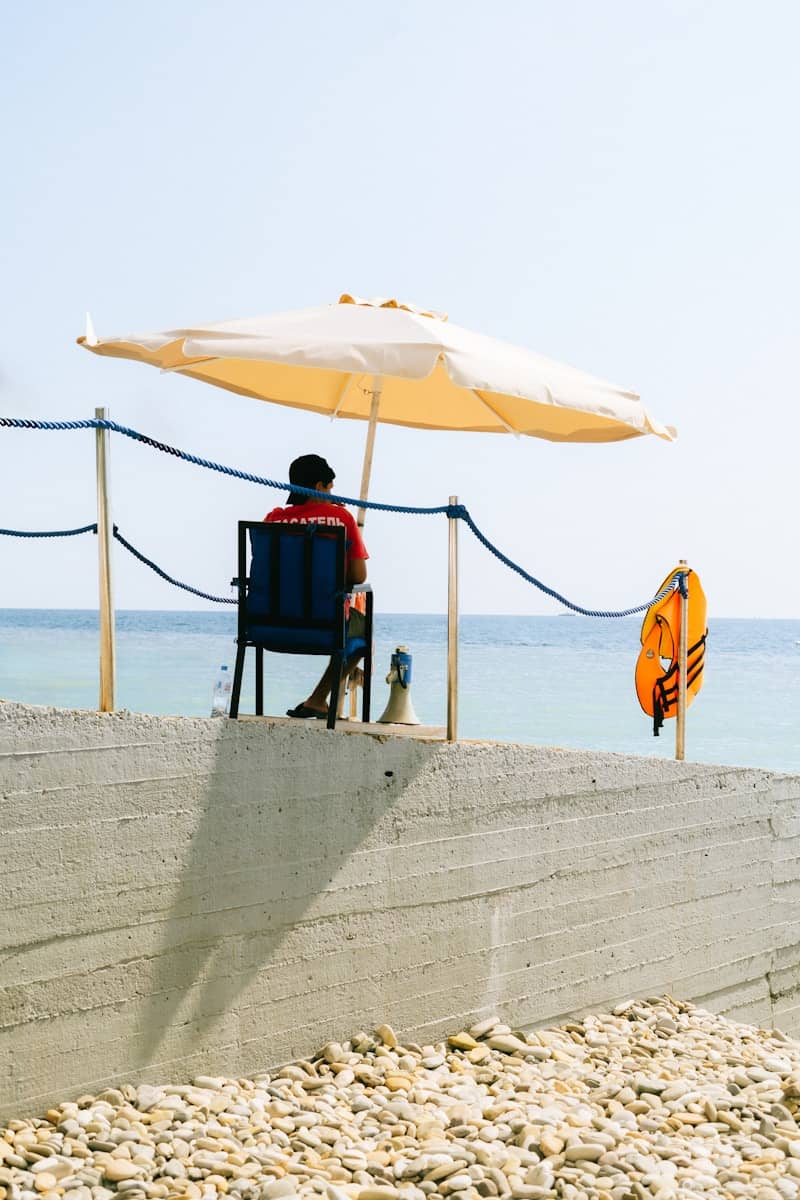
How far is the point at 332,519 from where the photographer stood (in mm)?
5941

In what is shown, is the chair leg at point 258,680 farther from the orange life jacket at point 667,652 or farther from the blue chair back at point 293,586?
the orange life jacket at point 667,652

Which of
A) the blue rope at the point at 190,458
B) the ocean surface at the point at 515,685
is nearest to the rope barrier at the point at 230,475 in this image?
the blue rope at the point at 190,458

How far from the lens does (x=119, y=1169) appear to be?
436 centimetres

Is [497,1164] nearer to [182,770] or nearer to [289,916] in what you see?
[289,916]

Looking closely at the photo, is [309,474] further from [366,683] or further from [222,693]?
[222,693]

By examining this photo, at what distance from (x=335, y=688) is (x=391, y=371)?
1471 millimetres

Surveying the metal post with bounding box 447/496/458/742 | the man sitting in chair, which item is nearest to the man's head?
the man sitting in chair

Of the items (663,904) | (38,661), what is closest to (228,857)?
(663,904)

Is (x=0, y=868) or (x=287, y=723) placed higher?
(x=287, y=723)

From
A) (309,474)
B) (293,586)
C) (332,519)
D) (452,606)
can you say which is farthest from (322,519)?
(452,606)

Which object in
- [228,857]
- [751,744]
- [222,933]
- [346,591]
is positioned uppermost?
[346,591]

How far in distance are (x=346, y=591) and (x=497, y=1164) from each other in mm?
2568

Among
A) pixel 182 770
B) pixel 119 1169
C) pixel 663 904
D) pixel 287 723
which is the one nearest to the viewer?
pixel 119 1169

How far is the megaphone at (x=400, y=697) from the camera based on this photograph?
6.31 metres
